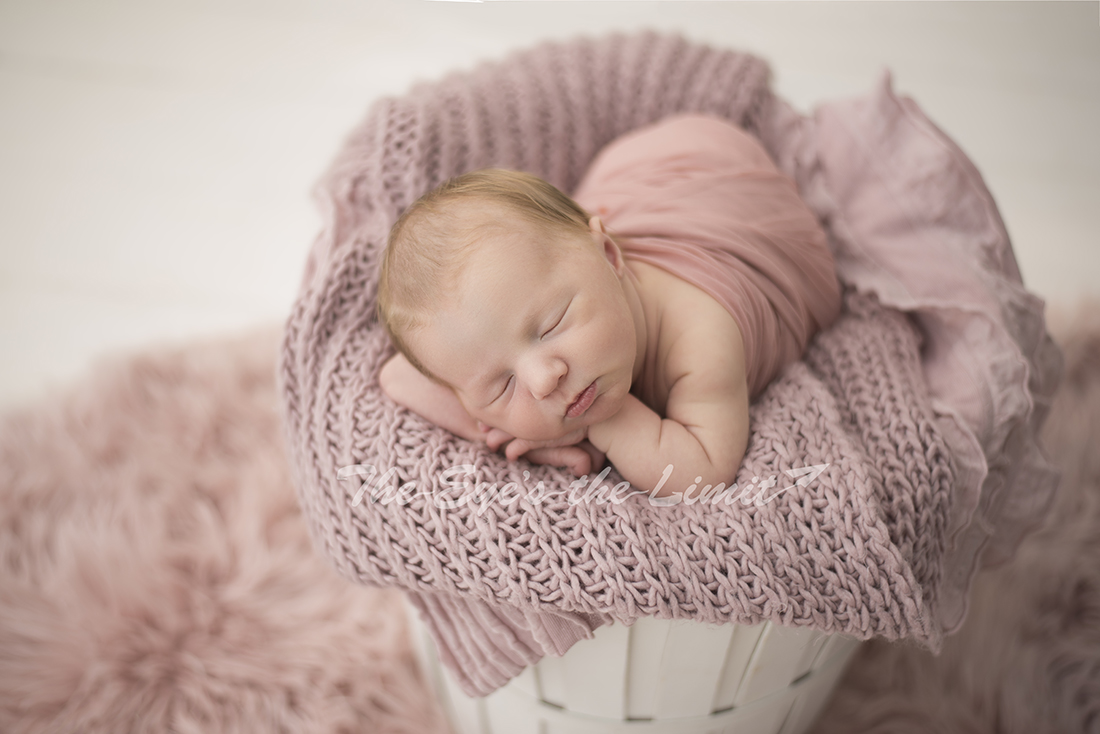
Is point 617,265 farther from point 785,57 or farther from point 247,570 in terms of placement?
point 785,57

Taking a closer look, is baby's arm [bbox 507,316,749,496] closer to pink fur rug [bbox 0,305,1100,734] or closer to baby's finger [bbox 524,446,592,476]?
baby's finger [bbox 524,446,592,476]

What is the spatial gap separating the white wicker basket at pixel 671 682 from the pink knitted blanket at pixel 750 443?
6 centimetres

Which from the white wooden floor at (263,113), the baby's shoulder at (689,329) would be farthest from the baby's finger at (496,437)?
the white wooden floor at (263,113)

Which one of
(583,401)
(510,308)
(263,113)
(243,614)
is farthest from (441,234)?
(263,113)

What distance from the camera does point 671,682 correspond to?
3.01 ft

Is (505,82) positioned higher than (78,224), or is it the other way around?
(505,82)

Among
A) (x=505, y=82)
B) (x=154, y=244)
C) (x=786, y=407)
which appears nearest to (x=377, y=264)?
(x=505, y=82)

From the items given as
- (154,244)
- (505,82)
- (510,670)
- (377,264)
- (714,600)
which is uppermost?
(505,82)

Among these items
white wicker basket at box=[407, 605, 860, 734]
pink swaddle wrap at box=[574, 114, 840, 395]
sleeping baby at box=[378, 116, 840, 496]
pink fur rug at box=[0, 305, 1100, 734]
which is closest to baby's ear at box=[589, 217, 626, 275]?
sleeping baby at box=[378, 116, 840, 496]

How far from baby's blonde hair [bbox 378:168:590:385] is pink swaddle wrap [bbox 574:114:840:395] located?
192 millimetres

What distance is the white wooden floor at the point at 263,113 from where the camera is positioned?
1851 millimetres

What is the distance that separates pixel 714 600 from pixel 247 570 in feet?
2.69

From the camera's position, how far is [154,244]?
1.98m

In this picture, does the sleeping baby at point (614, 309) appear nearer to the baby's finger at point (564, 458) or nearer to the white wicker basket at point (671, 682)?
the baby's finger at point (564, 458)
